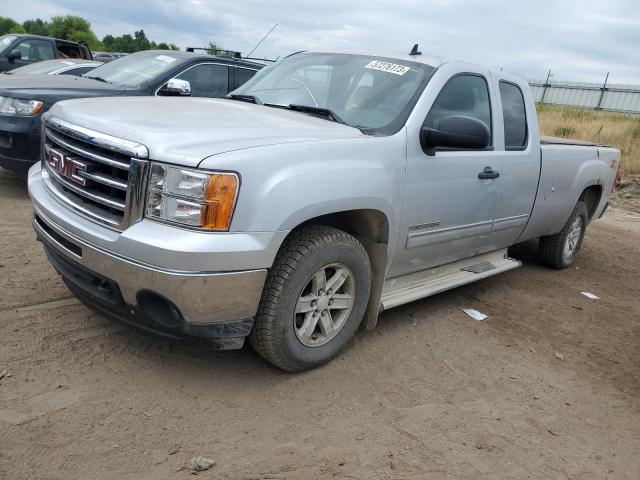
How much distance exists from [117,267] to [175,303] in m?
0.33

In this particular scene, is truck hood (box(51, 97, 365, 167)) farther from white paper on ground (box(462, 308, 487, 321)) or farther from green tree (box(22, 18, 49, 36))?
green tree (box(22, 18, 49, 36))

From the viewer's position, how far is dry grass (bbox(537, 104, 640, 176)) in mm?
13797

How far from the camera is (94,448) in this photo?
2.50 metres

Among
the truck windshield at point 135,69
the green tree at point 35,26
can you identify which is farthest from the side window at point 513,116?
the green tree at point 35,26

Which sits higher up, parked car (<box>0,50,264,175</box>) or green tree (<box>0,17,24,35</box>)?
parked car (<box>0,50,264,175</box>)

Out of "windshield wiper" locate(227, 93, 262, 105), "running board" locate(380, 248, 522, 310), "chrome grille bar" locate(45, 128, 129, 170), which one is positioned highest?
"windshield wiper" locate(227, 93, 262, 105)

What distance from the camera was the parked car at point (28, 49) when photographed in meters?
11.8

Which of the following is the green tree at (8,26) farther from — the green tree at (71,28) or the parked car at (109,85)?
Answer: the parked car at (109,85)

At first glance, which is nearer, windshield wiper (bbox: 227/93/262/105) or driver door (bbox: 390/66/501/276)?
driver door (bbox: 390/66/501/276)

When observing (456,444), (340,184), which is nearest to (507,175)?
(340,184)

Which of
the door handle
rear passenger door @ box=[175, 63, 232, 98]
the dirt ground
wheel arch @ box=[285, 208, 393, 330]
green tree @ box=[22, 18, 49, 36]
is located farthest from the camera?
green tree @ box=[22, 18, 49, 36]

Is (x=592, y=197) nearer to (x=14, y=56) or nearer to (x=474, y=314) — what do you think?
(x=474, y=314)

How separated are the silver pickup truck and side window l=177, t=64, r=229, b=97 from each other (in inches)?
110

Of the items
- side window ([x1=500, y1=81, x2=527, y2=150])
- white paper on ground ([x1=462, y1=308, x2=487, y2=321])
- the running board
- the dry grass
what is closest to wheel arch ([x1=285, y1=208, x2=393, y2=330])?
the running board
